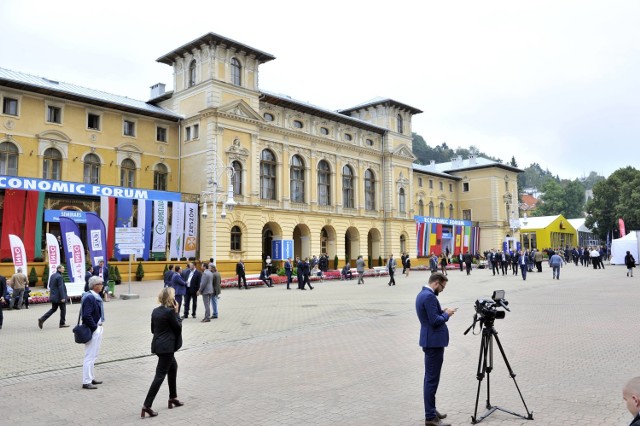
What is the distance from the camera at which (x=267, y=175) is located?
45281 millimetres

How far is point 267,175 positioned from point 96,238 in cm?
2178

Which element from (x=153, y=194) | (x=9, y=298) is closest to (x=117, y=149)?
(x=153, y=194)

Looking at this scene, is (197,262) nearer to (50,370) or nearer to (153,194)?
(153,194)

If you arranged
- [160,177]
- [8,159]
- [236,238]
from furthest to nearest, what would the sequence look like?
[160,177] → [236,238] → [8,159]

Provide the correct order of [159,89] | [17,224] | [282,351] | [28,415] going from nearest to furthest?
1. [28,415]
2. [282,351]
3. [17,224]
4. [159,89]

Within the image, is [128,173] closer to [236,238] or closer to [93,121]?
[93,121]

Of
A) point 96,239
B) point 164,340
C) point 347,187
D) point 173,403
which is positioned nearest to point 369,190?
point 347,187

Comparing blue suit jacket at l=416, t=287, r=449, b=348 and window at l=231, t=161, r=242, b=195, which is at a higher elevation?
window at l=231, t=161, r=242, b=195

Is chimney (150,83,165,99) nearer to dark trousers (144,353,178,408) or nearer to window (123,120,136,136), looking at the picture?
window (123,120,136,136)

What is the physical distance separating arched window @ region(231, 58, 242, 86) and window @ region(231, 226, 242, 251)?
11.7m

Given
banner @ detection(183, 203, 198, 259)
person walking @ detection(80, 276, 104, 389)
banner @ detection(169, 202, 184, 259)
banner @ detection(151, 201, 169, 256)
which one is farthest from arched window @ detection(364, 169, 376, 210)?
person walking @ detection(80, 276, 104, 389)

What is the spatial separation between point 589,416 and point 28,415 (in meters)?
7.13

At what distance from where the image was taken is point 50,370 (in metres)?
9.73

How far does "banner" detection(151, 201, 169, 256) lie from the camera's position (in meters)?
35.7
